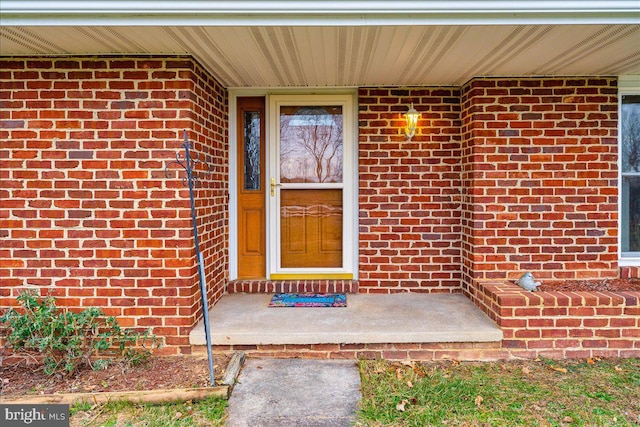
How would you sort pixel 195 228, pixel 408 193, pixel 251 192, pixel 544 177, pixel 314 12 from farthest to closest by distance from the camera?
1. pixel 251 192
2. pixel 408 193
3. pixel 544 177
4. pixel 195 228
5. pixel 314 12

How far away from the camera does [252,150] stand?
15.0 ft

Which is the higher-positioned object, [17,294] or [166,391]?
[17,294]

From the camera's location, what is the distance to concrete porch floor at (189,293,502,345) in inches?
Result: 130

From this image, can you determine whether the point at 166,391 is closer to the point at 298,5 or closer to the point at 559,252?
the point at 298,5

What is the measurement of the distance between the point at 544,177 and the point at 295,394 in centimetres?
295

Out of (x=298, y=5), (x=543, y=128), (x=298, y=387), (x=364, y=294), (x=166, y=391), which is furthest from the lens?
(x=364, y=294)

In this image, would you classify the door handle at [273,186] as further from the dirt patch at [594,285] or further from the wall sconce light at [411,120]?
the dirt patch at [594,285]

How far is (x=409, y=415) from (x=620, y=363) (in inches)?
75.0

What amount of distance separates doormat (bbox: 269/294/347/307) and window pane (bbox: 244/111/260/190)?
1.21m

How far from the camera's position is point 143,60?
331 centimetres

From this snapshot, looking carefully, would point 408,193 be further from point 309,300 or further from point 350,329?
point 350,329

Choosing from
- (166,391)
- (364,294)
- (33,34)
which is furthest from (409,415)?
(33,34)

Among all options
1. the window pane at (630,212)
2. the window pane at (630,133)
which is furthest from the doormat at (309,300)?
the window pane at (630,133)

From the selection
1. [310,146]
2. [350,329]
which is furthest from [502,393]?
[310,146]
